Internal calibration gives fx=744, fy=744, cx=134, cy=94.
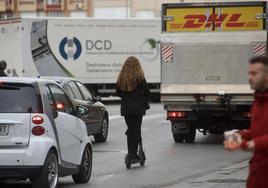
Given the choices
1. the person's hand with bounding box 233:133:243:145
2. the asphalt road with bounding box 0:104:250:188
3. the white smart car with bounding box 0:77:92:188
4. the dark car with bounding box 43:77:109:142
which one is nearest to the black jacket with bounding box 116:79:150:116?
the asphalt road with bounding box 0:104:250:188

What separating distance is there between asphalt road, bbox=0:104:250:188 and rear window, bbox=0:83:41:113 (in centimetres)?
162

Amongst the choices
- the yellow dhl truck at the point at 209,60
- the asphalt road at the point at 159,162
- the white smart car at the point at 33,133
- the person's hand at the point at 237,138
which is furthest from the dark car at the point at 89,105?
the person's hand at the point at 237,138

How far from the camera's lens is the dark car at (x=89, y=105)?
16.0m

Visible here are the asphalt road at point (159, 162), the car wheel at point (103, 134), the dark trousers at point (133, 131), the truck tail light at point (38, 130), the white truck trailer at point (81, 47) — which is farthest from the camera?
the white truck trailer at point (81, 47)

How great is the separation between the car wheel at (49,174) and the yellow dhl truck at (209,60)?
7362 millimetres

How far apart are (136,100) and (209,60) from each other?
488 centimetres

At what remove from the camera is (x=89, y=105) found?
16422 mm

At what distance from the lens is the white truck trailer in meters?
33.2

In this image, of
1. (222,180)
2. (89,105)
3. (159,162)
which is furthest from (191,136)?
(222,180)

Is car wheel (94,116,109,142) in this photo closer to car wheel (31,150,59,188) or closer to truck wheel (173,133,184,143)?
truck wheel (173,133,184,143)

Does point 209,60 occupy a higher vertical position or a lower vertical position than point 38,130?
higher

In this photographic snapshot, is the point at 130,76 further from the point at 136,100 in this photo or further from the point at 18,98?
the point at 18,98

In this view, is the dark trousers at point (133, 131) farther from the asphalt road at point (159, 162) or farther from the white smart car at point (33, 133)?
the white smart car at point (33, 133)

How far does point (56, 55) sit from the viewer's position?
3372 centimetres
